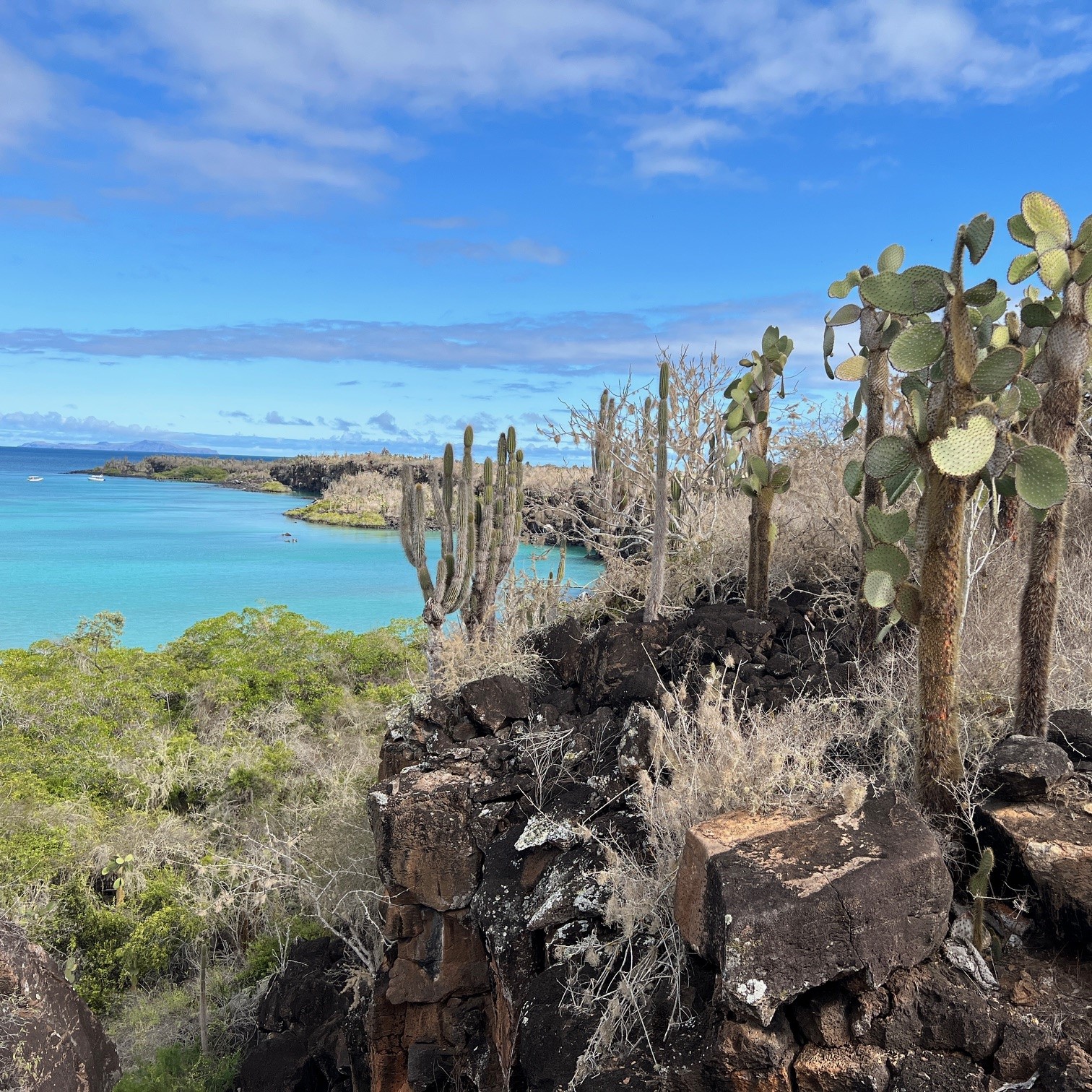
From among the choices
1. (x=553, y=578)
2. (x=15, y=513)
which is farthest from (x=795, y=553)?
(x=15, y=513)

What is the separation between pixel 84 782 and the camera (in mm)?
12211

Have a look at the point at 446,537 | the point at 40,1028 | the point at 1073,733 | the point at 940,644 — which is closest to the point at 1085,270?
the point at 940,644

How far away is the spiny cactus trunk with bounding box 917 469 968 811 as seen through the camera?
13.0 feet

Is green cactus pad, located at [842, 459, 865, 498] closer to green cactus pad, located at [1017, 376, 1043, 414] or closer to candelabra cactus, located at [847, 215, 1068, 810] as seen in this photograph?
candelabra cactus, located at [847, 215, 1068, 810]

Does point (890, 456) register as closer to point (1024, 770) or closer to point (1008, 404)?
point (1008, 404)

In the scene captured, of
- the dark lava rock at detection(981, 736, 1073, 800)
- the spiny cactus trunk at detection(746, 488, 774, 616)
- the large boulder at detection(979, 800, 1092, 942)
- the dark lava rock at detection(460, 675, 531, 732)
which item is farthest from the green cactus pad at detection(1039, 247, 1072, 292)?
the dark lava rock at detection(460, 675, 531, 732)

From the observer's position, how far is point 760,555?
286 inches

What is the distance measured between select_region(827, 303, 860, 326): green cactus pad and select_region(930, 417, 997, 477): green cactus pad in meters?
3.06

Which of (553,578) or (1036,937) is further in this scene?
(553,578)

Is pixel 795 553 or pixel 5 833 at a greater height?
pixel 795 553

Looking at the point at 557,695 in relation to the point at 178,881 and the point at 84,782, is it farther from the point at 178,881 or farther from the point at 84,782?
the point at 84,782

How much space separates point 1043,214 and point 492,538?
6160 millimetres

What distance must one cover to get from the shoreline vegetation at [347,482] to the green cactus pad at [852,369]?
3715 mm

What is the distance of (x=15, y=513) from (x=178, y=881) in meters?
59.6
